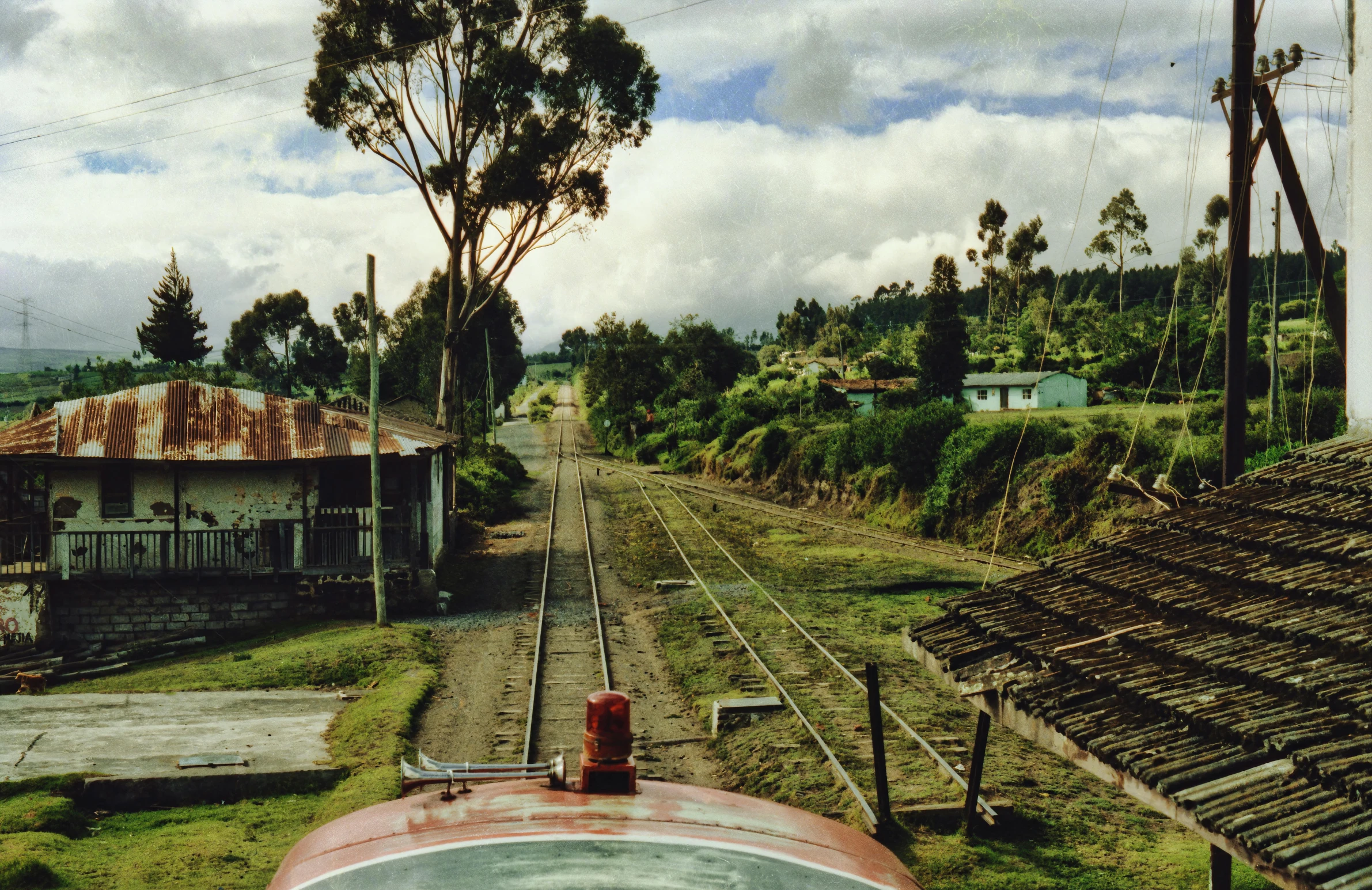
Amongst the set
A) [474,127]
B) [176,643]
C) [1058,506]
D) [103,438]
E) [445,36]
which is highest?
[445,36]

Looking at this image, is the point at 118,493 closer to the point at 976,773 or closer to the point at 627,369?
the point at 976,773

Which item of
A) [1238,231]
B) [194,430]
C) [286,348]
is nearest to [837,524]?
[194,430]

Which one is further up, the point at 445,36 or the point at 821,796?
the point at 445,36

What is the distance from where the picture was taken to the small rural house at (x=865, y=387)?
5735cm

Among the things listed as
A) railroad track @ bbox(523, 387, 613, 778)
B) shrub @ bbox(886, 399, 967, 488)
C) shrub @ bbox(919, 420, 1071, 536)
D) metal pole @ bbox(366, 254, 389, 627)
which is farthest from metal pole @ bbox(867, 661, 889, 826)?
shrub @ bbox(886, 399, 967, 488)

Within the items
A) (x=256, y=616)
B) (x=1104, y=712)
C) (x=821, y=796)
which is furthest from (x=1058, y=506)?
(x=1104, y=712)

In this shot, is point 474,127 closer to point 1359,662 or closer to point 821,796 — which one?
point 821,796

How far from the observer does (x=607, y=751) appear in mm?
3746

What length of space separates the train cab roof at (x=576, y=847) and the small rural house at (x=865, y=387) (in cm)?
5310

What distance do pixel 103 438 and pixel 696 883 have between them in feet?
68.0

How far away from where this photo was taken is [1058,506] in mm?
24828

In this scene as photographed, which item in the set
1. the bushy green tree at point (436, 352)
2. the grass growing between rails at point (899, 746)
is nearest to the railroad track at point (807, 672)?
the grass growing between rails at point (899, 746)

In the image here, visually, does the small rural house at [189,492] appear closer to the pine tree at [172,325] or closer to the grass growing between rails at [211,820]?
the grass growing between rails at [211,820]

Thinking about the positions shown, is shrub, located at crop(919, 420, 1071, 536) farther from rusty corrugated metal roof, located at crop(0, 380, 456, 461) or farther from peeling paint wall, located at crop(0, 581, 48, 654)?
peeling paint wall, located at crop(0, 581, 48, 654)
